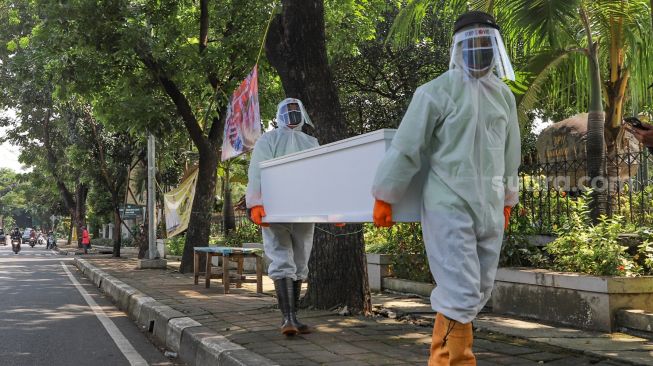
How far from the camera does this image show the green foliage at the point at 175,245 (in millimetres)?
20156

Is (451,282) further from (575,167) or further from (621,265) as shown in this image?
(575,167)

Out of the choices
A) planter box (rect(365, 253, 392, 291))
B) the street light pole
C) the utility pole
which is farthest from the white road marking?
the street light pole

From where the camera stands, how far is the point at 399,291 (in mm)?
8117

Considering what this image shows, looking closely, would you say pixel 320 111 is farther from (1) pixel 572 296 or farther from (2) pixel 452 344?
(2) pixel 452 344

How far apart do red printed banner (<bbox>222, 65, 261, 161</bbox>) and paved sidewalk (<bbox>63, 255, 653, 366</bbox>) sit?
205 centimetres

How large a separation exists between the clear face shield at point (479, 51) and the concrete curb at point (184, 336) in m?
2.32

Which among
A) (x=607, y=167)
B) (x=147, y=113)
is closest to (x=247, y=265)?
(x=147, y=113)

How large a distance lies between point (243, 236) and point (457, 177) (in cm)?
1301

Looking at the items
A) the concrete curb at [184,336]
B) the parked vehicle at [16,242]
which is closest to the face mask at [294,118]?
the concrete curb at [184,336]

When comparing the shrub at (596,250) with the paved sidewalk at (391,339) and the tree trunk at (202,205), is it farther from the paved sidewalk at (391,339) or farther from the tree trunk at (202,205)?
the tree trunk at (202,205)

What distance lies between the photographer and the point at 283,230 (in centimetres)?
507

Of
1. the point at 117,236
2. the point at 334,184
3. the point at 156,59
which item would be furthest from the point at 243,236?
the point at 334,184

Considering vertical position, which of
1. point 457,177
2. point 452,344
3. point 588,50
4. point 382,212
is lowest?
point 452,344

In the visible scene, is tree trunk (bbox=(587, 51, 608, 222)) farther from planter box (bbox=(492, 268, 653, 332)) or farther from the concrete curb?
the concrete curb
